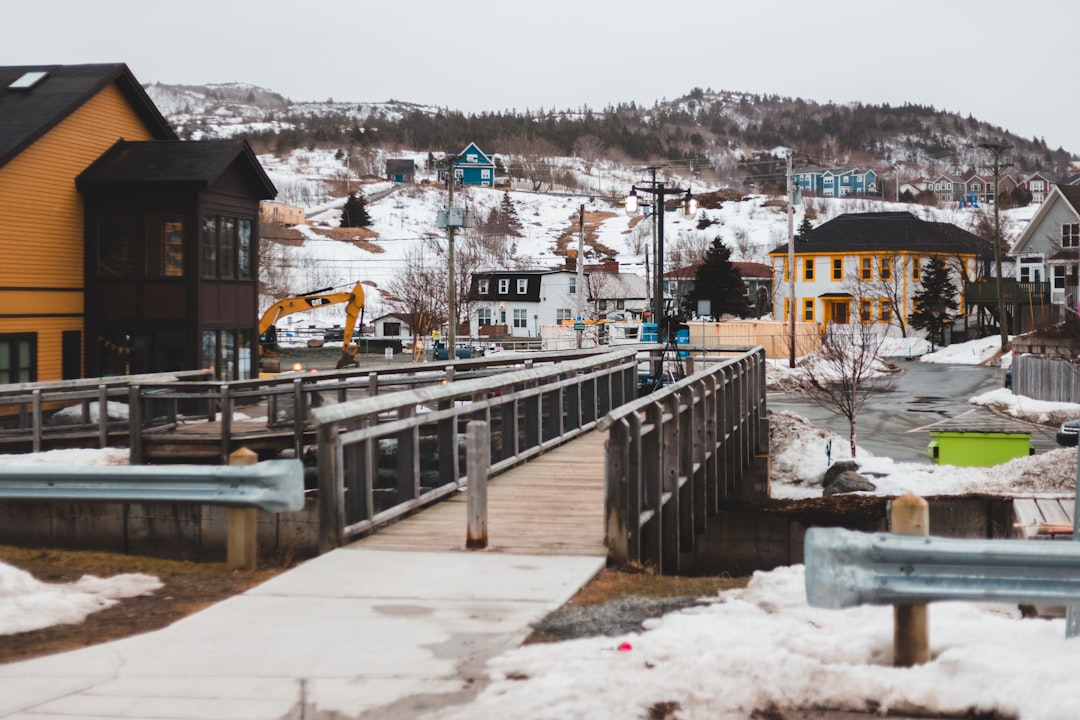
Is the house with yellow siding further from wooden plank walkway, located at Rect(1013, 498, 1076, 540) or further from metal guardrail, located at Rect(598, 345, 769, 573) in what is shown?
wooden plank walkway, located at Rect(1013, 498, 1076, 540)

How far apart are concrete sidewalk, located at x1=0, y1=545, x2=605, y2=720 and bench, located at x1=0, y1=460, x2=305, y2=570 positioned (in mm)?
560

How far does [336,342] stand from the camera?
301 feet

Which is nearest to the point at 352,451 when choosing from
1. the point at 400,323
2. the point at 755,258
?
the point at 400,323

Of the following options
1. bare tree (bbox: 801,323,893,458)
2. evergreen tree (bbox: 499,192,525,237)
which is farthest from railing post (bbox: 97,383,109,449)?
evergreen tree (bbox: 499,192,525,237)

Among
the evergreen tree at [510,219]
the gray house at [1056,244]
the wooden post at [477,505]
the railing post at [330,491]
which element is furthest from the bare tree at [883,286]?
the evergreen tree at [510,219]

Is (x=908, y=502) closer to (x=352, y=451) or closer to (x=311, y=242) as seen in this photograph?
(x=352, y=451)

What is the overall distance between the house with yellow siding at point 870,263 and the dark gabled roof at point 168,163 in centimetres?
5698

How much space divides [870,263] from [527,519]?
261 feet

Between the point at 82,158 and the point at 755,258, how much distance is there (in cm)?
12382

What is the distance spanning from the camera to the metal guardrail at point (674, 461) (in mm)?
9977

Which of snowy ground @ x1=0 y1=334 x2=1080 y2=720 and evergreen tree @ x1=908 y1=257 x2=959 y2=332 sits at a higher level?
evergreen tree @ x1=908 y1=257 x2=959 y2=332

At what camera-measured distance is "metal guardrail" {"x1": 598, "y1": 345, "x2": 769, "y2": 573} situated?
32.7 feet

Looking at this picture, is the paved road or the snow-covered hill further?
the snow-covered hill

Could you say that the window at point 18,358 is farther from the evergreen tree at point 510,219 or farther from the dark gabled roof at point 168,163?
the evergreen tree at point 510,219
